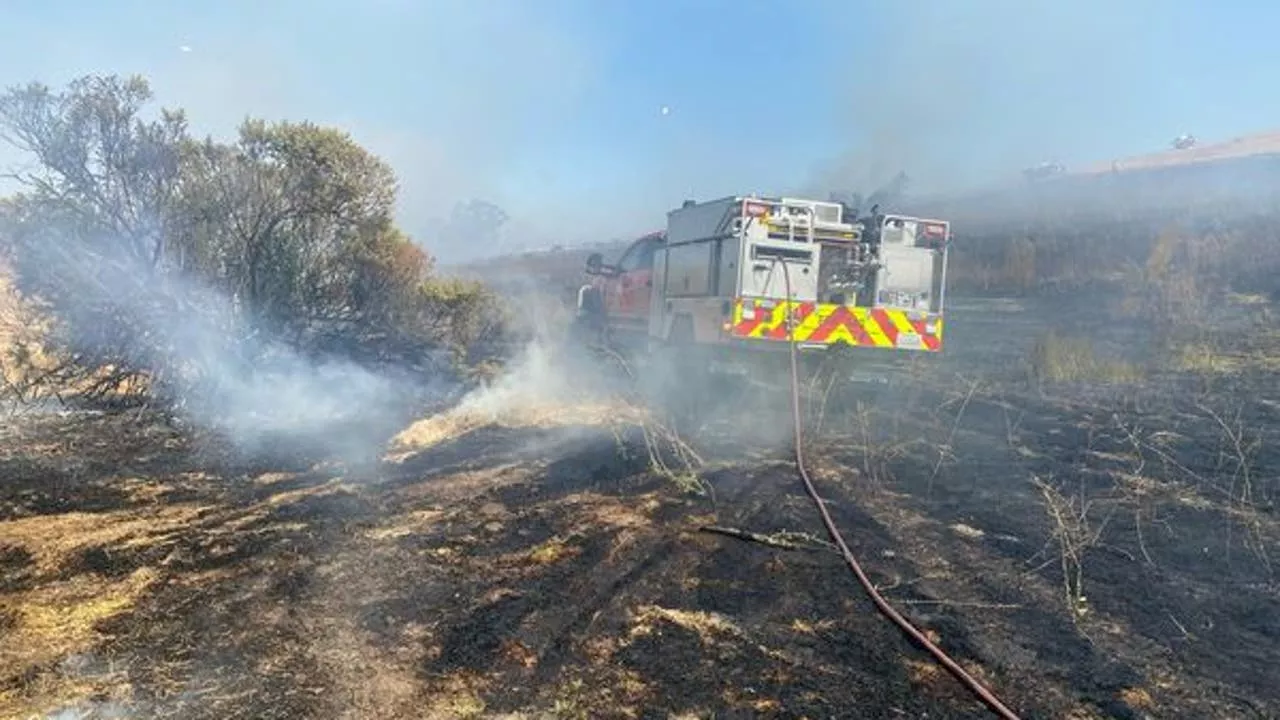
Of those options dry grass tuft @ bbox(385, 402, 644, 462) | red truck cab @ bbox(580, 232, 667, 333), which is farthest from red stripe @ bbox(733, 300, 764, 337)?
red truck cab @ bbox(580, 232, 667, 333)

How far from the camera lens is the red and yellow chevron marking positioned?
30.0 feet

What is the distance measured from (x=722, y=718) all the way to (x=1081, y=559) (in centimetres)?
297

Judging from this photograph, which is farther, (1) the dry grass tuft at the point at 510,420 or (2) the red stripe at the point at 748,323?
(2) the red stripe at the point at 748,323

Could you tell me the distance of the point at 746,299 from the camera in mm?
9141

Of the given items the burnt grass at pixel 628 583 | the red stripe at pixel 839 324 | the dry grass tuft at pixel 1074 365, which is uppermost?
the red stripe at pixel 839 324

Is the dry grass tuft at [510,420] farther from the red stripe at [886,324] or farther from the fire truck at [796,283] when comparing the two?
the red stripe at [886,324]

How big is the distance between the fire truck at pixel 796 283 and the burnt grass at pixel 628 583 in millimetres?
1664

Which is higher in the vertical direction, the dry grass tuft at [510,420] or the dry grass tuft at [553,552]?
the dry grass tuft at [510,420]

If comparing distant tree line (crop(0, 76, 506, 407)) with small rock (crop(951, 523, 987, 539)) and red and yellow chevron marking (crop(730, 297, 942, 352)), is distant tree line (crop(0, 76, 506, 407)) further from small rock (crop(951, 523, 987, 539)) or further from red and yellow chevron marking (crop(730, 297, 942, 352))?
small rock (crop(951, 523, 987, 539))

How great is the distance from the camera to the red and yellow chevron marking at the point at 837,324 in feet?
30.0

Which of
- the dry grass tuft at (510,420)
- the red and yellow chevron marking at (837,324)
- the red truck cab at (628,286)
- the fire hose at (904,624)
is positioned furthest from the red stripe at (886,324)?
the fire hose at (904,624)

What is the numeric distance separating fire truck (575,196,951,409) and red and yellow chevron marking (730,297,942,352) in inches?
0.4

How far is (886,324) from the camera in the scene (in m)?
9.67

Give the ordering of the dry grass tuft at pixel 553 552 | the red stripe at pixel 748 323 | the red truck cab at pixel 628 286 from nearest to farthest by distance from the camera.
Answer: the dry grass tuft at pixel 553 552 < the red stripe at pixel 748 323 < the red truck cab at pixel 628 286
